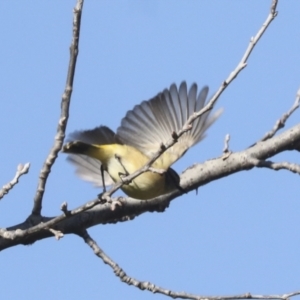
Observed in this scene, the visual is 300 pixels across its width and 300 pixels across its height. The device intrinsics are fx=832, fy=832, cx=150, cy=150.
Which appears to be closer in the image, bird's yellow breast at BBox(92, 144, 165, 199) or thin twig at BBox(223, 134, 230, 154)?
thin twig at BBox(223, 134, 230, 154)

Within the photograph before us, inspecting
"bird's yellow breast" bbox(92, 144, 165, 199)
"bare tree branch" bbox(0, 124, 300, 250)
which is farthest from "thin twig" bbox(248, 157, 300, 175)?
"bird's yellow breast" bbox(92, 144, 165, 199)

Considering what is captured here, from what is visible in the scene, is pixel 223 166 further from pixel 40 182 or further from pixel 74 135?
pixel 40 182

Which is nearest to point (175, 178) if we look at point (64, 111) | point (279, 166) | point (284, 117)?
point (284, 117)

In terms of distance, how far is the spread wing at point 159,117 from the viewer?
18.0 ft

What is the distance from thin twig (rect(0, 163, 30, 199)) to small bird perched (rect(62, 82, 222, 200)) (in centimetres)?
139

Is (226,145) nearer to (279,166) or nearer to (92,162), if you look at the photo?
(279,166)

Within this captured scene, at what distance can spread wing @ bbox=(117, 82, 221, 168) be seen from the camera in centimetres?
549

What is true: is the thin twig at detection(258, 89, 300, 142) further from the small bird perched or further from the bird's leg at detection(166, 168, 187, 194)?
the small bird perched

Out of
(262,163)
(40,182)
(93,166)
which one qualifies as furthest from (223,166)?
(93,166)

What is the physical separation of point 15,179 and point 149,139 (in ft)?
6.55

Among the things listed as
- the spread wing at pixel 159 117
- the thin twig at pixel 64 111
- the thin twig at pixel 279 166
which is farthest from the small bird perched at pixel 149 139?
the thin twig at pixel 64 111

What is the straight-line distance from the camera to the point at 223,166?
15.6 feet

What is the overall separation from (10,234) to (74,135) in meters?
1.40

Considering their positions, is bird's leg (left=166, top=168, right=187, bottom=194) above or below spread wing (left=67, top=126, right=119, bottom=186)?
below
